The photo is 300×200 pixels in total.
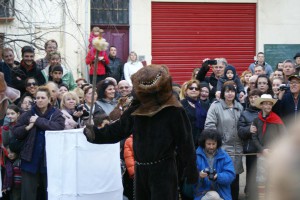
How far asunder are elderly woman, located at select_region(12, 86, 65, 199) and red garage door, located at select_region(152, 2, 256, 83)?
9101mm

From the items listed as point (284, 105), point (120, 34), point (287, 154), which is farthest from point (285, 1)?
point (287, 154)

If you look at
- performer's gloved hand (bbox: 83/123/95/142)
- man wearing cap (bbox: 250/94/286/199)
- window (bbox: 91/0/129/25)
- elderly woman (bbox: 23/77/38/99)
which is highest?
window (bbox: 91/0/129/25)

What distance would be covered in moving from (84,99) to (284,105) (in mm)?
2903

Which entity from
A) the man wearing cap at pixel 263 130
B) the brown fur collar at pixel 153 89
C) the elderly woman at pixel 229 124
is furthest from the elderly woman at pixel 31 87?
the brown fur collar at pixel 153 89

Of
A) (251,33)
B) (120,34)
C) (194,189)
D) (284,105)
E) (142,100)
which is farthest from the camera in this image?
(251,33)

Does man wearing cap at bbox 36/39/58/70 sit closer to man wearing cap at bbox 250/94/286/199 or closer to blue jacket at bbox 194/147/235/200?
blue jacket at bbox 194/147/235/200

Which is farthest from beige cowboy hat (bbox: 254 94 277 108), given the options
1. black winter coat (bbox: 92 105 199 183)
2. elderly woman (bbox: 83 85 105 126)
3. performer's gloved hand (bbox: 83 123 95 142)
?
performer's gloved hand (bbox: 83 123 95 142)

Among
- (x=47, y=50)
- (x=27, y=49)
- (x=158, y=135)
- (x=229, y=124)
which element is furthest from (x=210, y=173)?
(x=27, y=49)

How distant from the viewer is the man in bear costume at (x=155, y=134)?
18.9 ft

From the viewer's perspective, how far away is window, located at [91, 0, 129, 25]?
16.0 m

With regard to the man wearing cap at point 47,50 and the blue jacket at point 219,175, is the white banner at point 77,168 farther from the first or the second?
the man wearing cap at point 47,50

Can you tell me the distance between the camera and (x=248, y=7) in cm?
1752

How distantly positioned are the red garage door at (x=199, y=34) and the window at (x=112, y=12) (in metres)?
0.82

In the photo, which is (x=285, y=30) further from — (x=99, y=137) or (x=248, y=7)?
(x=99, y=137)
